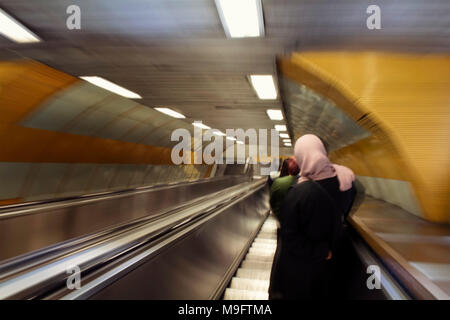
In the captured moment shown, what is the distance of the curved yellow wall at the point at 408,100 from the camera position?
5.00 metres

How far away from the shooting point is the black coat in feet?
8.27

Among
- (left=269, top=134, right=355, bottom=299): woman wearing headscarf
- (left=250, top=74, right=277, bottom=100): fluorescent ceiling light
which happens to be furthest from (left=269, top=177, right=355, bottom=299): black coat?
(left=250, top=74, right=277, bottom=100): fluorescent ceiling light

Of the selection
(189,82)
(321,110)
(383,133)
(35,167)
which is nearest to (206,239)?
(383,133)

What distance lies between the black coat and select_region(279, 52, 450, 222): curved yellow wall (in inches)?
120

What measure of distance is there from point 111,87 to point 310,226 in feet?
24.0

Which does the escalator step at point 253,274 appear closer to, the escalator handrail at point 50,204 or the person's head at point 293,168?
the person's head at point 293,168

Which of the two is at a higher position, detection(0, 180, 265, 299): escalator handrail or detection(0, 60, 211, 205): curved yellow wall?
detection(0, 60, 211, 205): curved yellow wall

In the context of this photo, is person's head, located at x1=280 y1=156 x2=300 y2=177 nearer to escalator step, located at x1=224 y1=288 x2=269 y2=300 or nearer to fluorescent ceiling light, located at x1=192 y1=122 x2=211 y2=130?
escalator step, located at x1=224 y1=288 x2=269 y2=300

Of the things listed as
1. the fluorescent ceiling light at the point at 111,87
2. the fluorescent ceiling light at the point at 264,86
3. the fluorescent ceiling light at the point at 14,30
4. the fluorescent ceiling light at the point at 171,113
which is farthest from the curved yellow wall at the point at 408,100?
the fluorescent ceiling light at the point at 171,113

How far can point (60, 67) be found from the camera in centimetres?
679

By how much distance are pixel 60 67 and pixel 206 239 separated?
5.38 meters

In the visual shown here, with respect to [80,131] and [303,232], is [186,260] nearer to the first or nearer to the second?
[303,232]

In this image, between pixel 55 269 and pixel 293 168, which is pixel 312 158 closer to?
pixel 293 168

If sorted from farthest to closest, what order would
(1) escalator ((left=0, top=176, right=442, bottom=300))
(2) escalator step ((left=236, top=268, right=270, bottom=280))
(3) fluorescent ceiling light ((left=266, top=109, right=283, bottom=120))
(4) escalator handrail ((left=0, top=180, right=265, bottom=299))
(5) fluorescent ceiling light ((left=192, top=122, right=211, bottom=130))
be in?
(5) fluorescent ceiling light ((left=192, top=122, right=211, bottom=130)) → (3) fluorescent ceiling light ((left=266, top=109, right=283, bottom=120)) → (2) escalator step ((left=236, top=268, right=270, bottom=280)) → (1) escalator ((left=0, top=176, right=442, bottom=300)) → (4) escalator handrail ((left=0, top=180, right=265, bottom=299))
